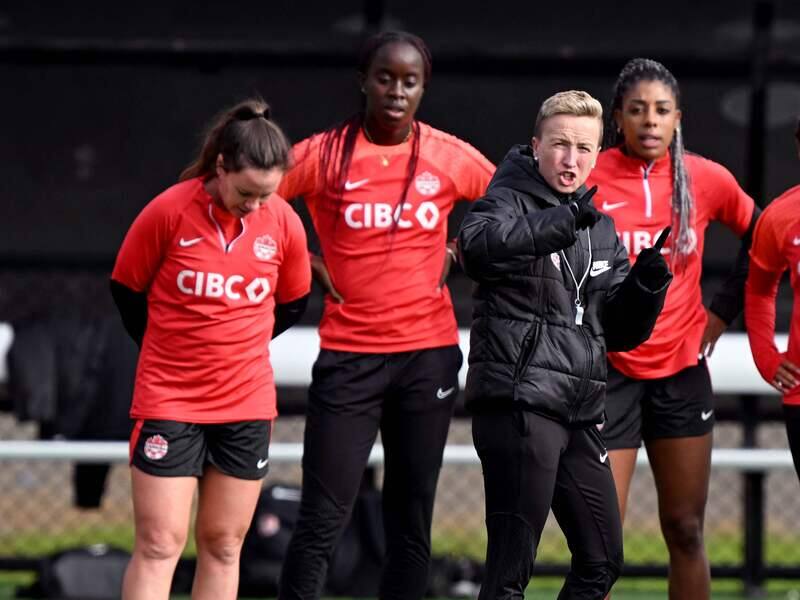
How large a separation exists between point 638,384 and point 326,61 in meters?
3.12

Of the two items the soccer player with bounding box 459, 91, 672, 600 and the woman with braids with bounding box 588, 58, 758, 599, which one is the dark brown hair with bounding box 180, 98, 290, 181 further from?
the woman with braids with bounding box 588, 58, 758, 599

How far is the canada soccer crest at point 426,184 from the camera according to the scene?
5.00 meters

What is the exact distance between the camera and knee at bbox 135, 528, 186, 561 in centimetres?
452

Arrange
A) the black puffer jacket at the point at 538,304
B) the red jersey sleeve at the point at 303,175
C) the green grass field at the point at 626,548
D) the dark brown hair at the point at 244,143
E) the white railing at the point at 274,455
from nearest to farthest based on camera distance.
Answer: the black puffer jacket at the point at 538,304
the dark brown hair at the point at 244,143
the red jersey sleeve at the point at 303,175
the white railing at the point at 274,455
the green grass field at the point at 626,548

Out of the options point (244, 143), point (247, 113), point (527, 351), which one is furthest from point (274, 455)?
point (527, 351)

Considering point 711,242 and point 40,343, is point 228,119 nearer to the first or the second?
point 40,343

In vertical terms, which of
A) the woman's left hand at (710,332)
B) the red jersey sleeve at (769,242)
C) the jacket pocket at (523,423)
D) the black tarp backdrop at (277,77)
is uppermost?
the black tarp backdrop at (277,77)

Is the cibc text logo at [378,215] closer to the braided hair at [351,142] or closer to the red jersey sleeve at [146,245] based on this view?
the braided hair at [351,142]

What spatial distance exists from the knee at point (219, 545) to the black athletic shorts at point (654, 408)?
3.83 feet

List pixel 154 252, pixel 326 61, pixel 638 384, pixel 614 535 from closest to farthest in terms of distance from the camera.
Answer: pixel 614 535
pixel 154 252
pixel 638 384
pixel 326 61

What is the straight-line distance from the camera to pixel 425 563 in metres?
4.97

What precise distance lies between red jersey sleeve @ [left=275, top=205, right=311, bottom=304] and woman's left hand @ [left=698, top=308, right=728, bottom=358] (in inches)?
51.0

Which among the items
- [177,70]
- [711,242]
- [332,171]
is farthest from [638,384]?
[177,70]

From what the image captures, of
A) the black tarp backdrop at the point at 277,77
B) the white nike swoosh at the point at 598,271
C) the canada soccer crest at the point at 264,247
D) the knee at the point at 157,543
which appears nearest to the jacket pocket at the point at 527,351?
the white nike swoosh at the point at 598,271
